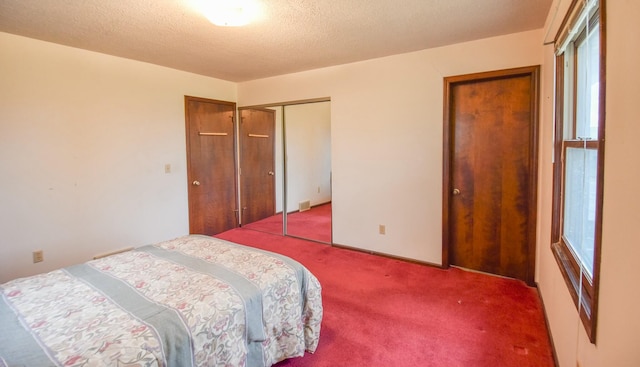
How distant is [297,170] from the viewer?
5008mm

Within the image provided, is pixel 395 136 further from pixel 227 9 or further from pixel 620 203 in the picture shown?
pixel 620 203

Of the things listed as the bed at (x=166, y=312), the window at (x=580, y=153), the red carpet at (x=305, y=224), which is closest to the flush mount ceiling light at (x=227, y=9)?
the bed at (x=166, y=312)

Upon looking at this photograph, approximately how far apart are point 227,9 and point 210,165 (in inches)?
106

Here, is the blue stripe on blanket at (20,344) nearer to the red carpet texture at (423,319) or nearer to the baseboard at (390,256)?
the red carpet texture at (423,319)

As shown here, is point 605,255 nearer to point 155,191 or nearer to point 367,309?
point 367,309

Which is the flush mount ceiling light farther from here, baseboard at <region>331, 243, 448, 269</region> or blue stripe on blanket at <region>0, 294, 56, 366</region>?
baseboard at <region>331, 243, 448, 269</region>

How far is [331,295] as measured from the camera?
2715 millimetres

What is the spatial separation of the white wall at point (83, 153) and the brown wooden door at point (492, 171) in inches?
131

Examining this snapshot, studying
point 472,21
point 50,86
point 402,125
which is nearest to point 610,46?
A: point 472,21

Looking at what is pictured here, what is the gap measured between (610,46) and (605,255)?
683 millimetres

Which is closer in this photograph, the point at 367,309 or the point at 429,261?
the point at 367,309

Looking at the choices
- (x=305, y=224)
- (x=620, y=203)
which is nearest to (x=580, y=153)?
(x=620, y=203)

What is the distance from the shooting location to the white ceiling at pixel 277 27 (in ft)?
7.29

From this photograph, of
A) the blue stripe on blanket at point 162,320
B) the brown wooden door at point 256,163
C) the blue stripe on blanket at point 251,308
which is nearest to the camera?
the blue stripe on blanket at point 162,320
